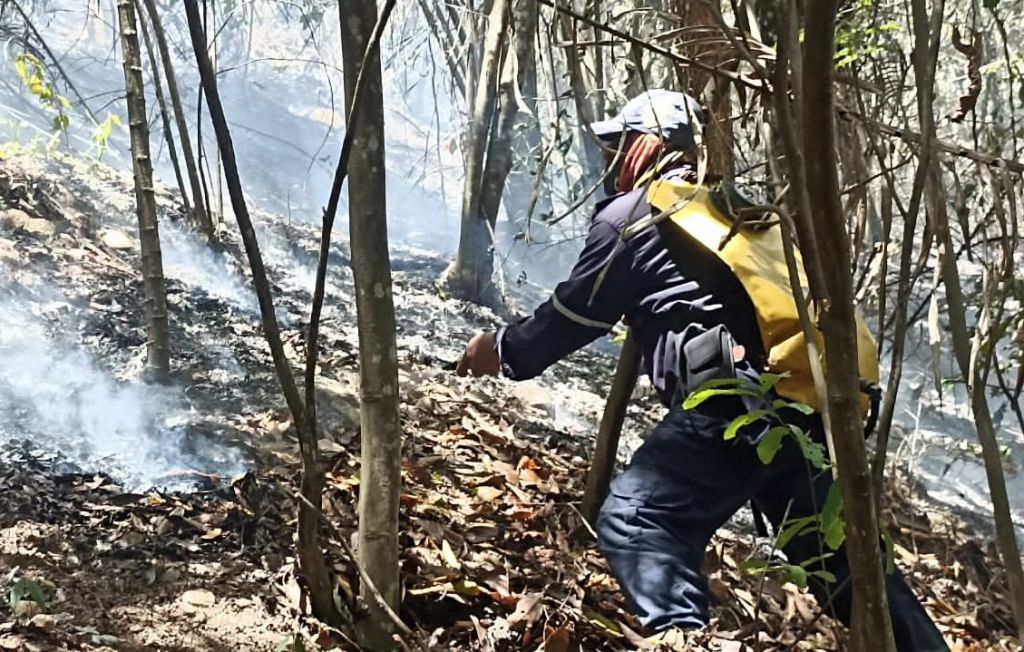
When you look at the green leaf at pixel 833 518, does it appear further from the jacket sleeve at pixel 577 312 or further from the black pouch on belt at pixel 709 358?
the jacket sleeve at pixel 577 312

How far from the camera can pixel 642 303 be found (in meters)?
2.17

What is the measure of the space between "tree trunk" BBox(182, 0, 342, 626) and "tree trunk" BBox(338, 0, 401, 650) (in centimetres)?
9

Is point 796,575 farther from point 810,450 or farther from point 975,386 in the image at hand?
point 975,386

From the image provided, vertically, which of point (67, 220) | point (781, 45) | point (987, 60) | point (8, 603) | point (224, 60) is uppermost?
point (224, 60)

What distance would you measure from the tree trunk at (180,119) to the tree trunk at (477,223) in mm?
1423

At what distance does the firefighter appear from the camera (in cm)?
189

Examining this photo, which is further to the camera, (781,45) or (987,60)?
(987,60)

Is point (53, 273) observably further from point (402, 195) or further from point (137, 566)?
point (402, 195)

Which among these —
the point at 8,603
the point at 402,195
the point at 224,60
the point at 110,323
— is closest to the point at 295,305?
the point at 110,323

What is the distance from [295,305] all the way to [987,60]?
4.32 metres

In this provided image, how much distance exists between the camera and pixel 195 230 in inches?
166

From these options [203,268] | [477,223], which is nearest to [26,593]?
[203,268]

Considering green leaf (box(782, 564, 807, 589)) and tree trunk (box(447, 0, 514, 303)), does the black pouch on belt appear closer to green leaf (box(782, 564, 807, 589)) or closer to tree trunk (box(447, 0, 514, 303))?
green leaf (box(782, 564, 807, 589))

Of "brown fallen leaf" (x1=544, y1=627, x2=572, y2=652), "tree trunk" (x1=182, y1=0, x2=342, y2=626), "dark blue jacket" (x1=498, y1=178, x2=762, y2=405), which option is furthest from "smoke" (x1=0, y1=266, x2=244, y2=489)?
"brown fallen leaf" (x1=544, y1=627, x2=572, y2=652)
